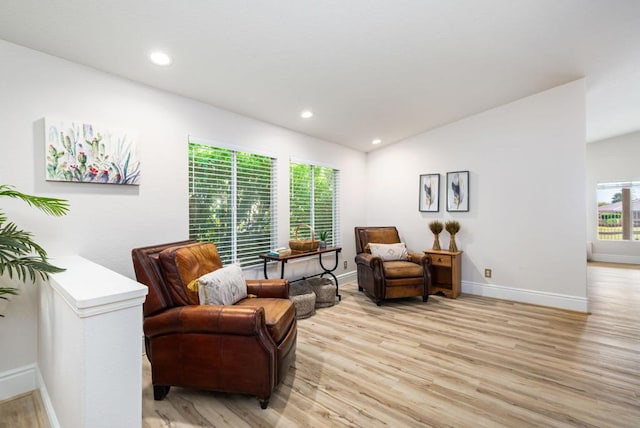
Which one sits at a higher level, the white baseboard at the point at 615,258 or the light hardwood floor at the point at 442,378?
the white baseboard at the point at 615,258

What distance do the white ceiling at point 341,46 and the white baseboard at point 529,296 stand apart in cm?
263

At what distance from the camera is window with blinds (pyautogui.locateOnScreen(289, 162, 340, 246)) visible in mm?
4352

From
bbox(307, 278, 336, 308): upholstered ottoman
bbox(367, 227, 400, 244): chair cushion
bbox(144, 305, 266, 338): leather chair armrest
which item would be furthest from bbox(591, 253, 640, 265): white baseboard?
bbox(144, 305, 266, 338): leather chair armrest

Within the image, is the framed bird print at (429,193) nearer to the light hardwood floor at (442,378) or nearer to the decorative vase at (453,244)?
the decorative vase at (453,244)

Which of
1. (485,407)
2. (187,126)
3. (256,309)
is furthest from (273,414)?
(187,126)

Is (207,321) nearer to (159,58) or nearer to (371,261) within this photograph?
(159,58)

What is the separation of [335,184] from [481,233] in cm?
239

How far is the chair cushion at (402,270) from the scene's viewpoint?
390 cm

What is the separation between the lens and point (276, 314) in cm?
210

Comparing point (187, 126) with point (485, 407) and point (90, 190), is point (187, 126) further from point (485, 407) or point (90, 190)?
point (485, 407)

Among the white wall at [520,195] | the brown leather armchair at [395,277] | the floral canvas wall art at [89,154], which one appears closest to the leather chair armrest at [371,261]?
the brown leather armchair at [395,277]

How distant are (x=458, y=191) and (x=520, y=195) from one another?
80 cm

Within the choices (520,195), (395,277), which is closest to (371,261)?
(395,277)

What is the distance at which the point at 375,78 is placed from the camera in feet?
9.99
